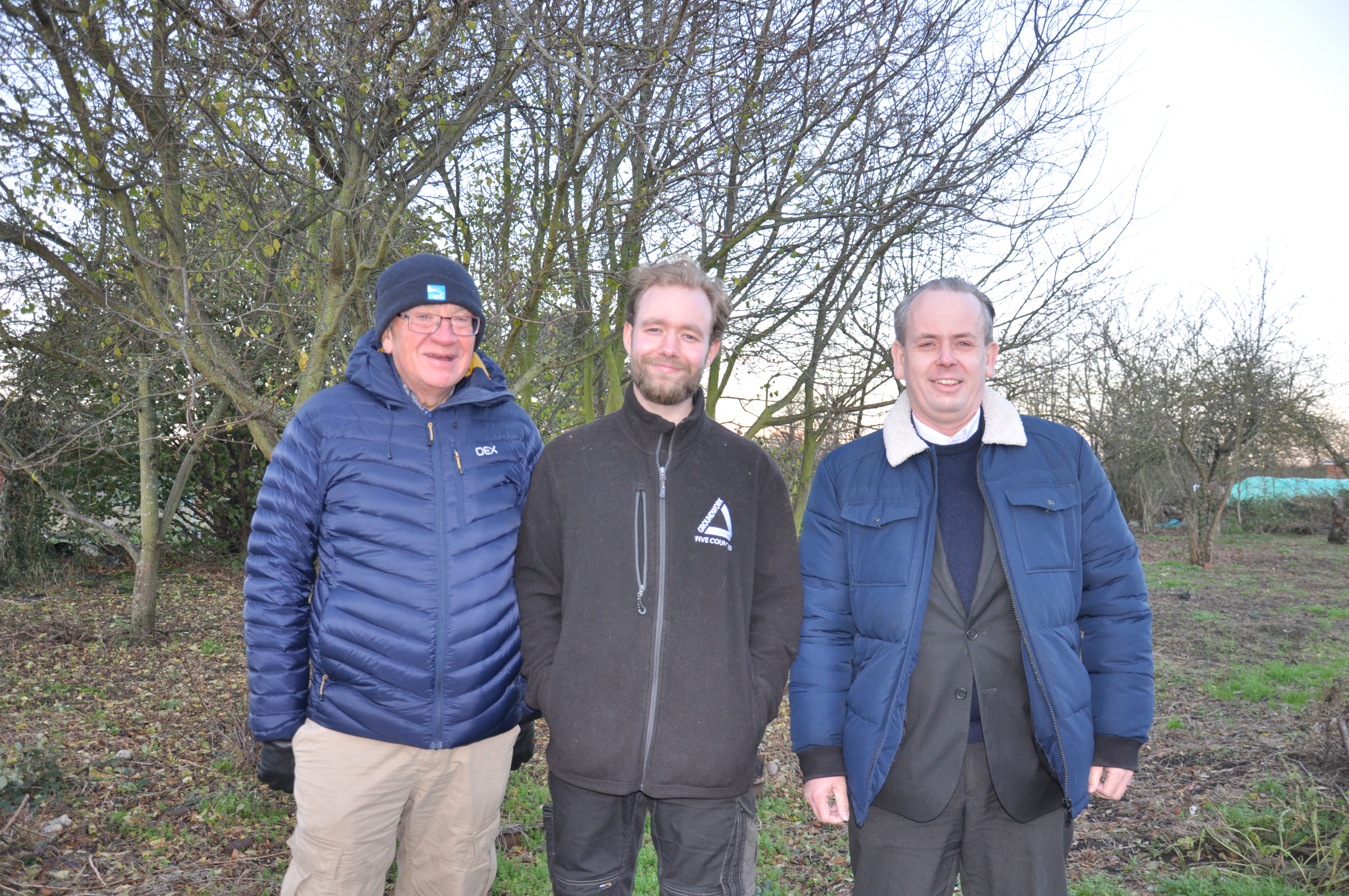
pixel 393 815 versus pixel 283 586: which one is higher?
pixel 283 586

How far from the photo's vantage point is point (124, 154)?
484 cm

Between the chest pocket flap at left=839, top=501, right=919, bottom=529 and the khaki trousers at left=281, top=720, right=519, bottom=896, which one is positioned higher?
the chest pocket flap at left=839, top=501, right=919, bottom=529

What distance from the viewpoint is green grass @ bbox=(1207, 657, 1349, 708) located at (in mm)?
6969

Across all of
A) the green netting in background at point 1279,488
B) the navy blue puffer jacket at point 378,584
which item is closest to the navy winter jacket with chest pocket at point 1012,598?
the navy blue puffer jacket at point 378,584

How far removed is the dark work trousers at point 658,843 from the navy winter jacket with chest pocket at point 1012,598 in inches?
10.9

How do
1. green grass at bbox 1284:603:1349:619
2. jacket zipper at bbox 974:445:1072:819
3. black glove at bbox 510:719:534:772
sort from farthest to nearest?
green grass at bbox 1284:603:1349:619, black glove at bbox 510:719:534:772, jacket zipper at bbox 974:445:1072:819

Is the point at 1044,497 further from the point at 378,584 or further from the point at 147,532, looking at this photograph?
the point at 147,532

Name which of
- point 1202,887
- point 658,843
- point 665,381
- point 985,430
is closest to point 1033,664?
point 985,430

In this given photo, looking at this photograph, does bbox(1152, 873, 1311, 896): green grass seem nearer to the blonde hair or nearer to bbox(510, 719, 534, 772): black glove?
bbox(510, 719, 534, 772): black glove

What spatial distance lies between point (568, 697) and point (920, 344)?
54.4 inches

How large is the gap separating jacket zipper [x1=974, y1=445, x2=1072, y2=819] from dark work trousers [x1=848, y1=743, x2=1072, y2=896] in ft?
0.41

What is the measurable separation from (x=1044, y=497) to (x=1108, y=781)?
751 millimetres

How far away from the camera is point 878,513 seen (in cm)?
229

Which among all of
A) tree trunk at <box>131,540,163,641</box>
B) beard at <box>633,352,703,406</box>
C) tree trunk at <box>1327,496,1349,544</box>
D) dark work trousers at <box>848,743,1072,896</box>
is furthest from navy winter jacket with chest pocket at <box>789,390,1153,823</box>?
tree trunk at <box>1327,496,1349,544</box>
